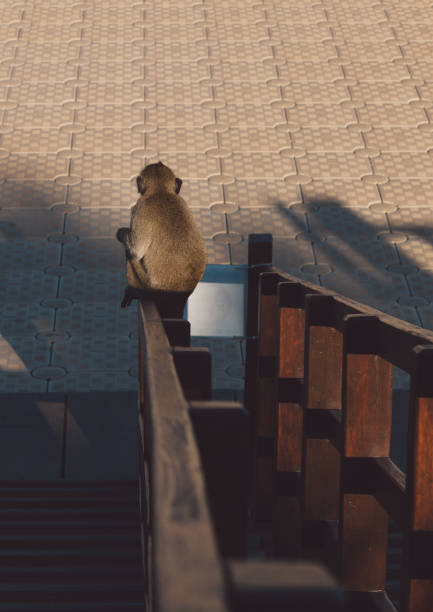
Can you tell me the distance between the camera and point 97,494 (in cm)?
272

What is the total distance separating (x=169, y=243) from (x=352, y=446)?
1198 millimetres

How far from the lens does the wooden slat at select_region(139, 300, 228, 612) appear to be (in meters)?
0.45

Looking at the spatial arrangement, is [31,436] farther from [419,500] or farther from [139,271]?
[419,500]

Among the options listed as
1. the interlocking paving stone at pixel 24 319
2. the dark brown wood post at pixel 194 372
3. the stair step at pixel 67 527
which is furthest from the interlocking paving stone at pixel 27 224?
the dark brown wood post at pixel 194 372

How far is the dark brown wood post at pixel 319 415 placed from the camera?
1.81 meters

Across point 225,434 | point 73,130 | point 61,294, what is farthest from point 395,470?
point 73,130

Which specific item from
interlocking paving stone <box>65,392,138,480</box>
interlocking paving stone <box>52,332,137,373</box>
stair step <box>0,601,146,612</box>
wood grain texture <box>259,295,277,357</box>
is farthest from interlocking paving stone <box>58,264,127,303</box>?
stair step <box>0,601,146,612</box>

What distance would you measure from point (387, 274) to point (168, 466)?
3.83 m

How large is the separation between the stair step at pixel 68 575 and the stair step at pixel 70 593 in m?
0.04

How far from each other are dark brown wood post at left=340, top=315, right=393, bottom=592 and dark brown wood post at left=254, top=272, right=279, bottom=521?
1004 millimetres

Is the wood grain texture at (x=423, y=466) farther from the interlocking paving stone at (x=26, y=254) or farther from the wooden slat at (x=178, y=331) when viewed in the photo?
the interlocking paving stone at (x=26, y=254)

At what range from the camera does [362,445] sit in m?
1.52

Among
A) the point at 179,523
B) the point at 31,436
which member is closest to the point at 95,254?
the point at 31,436

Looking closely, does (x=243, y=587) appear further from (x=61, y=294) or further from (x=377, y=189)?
(x=377, y=189)
